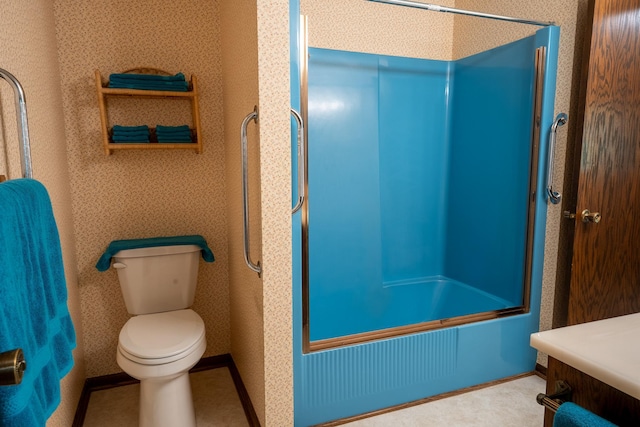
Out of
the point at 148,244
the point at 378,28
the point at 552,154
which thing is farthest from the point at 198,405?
the point at 378,28

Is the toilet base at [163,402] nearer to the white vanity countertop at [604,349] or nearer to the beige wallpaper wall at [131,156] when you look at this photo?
the beige wallpaper wall at [131,156]

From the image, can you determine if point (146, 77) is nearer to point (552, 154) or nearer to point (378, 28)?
point (378, 28)

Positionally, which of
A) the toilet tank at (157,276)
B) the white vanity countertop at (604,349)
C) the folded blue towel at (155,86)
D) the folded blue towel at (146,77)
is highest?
the folded blue towel at (146,77)

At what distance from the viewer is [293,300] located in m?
1.73

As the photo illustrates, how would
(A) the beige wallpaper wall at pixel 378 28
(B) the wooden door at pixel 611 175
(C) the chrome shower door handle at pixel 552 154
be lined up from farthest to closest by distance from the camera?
(A) the beige wallpaper wall at pixel 378 28 < (C) the chrome shower door handle at pixel 552 154 < (B) the wooden door at pixel 611 175

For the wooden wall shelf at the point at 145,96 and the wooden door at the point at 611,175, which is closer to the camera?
the wooden door at the point at 611,175

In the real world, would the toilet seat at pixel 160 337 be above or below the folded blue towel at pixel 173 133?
below

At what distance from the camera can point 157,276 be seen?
7.04ft

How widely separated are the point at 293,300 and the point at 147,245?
0.94 metres

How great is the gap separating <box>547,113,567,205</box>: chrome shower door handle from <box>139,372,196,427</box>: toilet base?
6.97 feet

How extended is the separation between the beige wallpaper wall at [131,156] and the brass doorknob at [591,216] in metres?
1.83

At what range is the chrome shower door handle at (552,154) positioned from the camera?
2.14 m

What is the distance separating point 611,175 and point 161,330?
1.94 metres

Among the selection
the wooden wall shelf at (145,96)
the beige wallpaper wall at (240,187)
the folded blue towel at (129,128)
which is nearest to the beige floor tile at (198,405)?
the beige wallpaper wall at (240,187)
